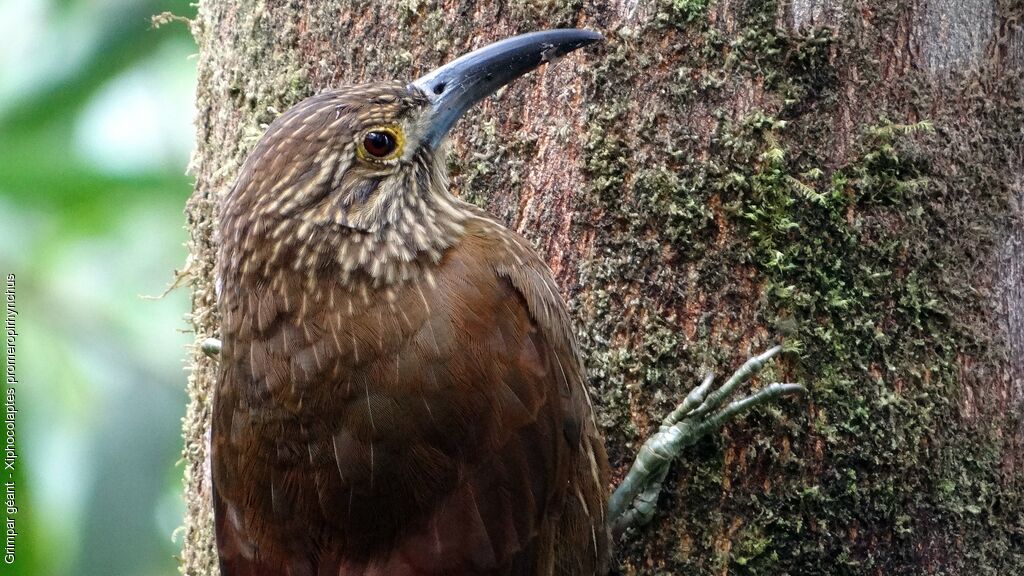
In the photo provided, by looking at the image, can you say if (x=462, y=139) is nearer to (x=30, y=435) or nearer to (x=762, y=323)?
(x=762, y=323)

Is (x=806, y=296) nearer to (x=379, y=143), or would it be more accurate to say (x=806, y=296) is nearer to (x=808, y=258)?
(x=808, y=258)

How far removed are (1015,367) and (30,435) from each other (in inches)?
135

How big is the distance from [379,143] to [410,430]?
2.36ft

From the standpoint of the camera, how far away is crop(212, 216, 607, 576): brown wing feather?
7.70 feet

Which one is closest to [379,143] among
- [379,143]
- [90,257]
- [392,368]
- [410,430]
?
[379,143]

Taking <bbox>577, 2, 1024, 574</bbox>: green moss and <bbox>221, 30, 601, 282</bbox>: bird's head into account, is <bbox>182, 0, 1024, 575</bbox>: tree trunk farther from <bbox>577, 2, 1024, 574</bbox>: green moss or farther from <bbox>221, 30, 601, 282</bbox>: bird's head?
<bbox>221, 30, 601, 282</bbox>: bird's head

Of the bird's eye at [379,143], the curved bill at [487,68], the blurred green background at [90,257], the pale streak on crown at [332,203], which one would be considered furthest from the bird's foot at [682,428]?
the blurred green background at [90,257]

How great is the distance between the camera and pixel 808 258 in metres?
2.38

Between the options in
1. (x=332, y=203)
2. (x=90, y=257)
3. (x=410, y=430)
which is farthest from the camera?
(x=90, y=257)

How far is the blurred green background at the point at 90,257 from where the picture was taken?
157 inches

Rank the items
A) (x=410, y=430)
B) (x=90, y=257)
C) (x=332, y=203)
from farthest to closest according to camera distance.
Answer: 1. (x=90, y=257)
2. (x=332, y=203)
3. (x=410, y=430)

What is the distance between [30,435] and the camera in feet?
12.9

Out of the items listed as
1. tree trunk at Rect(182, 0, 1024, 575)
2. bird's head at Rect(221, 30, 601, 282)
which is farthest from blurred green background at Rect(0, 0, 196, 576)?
tree trunk at Rect(182, 0, 1024, 575)

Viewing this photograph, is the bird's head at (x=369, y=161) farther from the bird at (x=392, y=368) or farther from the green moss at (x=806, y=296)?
the green moss at (x=806, y=296)
